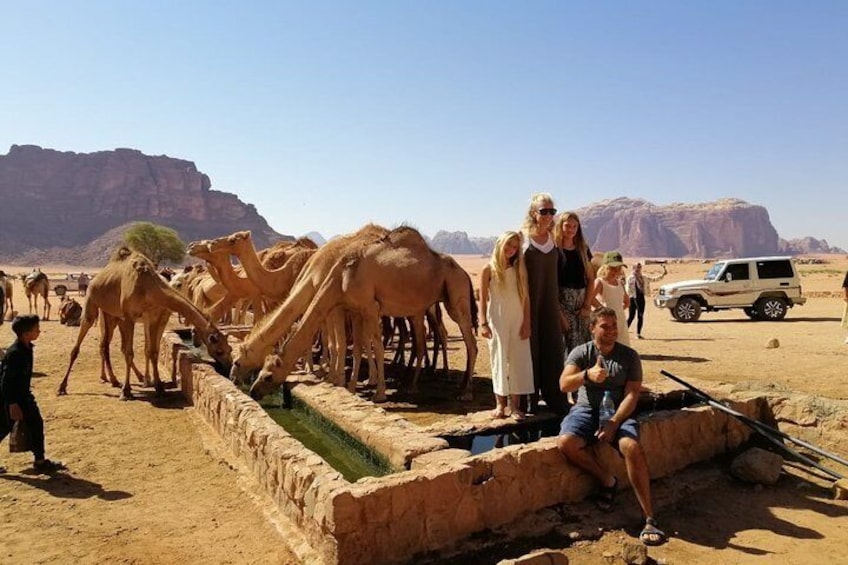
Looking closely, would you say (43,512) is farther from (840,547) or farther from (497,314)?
(840,547)

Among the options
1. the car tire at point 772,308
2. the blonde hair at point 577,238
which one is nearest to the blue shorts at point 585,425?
the blonde hair at point 577,238

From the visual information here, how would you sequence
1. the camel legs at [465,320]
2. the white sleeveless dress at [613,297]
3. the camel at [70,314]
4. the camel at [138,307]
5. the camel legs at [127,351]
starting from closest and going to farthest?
the white sleeveless dress at [613,297] → the camel legs at [465,320] → the camel legs at [127,351] → the camel at [138,307] → the camel at [70,314]

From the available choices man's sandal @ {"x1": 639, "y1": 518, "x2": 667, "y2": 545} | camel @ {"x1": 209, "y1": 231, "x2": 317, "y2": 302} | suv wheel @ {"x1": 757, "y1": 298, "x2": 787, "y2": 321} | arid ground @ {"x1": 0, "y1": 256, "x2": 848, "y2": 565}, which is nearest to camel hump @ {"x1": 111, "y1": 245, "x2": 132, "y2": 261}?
camel @ {"x1": 209, "y1": 231, "x2": 317, "y2": 302}

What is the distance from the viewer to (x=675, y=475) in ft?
17.3

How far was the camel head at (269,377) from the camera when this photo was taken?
773cm

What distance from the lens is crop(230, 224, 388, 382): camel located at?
27.1ft

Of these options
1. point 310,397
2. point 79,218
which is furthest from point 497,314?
point 79,218

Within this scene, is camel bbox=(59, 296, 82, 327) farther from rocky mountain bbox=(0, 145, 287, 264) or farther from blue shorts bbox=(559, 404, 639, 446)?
rocky mountain bbox=(0, 145, 287, 264)

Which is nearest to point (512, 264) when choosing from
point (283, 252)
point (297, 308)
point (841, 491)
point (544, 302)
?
point (544, 302)

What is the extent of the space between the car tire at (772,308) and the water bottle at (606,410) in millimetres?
16763

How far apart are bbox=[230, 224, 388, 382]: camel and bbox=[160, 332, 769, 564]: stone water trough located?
183cm

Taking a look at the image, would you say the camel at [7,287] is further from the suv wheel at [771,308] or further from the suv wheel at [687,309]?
the suv wheel at [771,308]

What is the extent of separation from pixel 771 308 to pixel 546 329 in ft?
53.0

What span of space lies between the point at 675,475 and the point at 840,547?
55.3 inches
